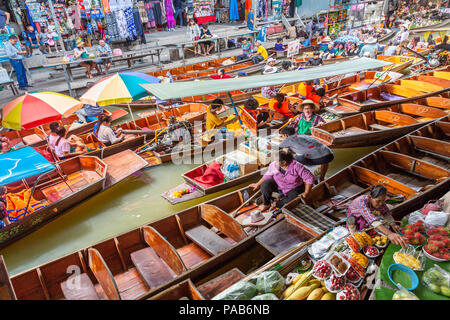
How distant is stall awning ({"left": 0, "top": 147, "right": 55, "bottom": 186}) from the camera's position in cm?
440

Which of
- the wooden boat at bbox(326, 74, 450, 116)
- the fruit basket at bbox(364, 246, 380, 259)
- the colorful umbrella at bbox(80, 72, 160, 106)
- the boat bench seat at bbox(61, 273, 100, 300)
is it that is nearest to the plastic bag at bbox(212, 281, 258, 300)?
the fruit basket at bbox(364, 246, 380, 259)

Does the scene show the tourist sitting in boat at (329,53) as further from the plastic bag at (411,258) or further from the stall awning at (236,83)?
the plastic bag at (411,258)

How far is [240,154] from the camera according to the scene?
6.16 metres

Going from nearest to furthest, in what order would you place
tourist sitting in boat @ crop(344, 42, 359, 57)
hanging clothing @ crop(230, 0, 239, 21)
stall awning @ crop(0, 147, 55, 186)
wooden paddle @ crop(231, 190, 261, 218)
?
stall awning @ crop(0, 147, 55, 186) → wooden paddle @ crop(231, 190, 261, 218) → tourist sitting in boat @ crop(344, 42, 359, 57) → hanging clothing @ crop(230, 0, 239, 21)

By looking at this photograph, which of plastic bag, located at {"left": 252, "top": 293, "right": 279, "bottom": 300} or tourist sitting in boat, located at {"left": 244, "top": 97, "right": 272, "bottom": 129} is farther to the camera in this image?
tourist sitting in boat, located at {"left": 244, "top": 97, "right": 272, "bottom": 129}

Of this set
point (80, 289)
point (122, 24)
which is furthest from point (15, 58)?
point (80, 289)

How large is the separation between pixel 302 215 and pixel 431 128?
4638mm

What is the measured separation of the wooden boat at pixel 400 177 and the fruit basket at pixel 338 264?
128cm

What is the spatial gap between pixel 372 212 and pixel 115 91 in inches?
228

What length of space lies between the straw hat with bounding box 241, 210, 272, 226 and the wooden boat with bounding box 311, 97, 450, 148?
2842 millimetres

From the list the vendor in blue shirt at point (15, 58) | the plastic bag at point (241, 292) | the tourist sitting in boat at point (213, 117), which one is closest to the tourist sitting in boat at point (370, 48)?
the tourist sitting in boat at point (213, 117)

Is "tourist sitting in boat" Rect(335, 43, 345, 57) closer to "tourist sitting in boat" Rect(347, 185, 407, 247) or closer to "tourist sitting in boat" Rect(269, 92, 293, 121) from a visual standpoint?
"tourist sitting in boat" Rect(269, 92, 293, 121)

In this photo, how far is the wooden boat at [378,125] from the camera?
677 cm

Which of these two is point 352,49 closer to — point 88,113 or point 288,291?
point 88,113
